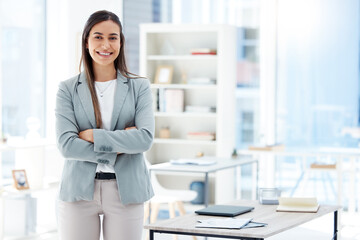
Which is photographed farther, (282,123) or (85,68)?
(282,123)

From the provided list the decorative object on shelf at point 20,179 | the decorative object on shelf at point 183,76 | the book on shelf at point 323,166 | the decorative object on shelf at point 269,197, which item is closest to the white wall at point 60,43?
the decorative object on shelf at point 183,76

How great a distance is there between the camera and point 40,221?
19.9 ft

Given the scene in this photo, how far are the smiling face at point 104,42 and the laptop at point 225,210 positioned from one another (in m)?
0.93

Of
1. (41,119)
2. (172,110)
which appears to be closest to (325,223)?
(172,110)

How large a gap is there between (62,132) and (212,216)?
865 millimetres

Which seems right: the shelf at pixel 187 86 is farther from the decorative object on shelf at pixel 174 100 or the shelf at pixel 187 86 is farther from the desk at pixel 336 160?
the desk at pixel 336 160

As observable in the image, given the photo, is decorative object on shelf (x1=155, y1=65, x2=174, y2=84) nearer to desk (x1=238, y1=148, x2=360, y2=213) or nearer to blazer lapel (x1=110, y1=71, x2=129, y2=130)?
desk (x1=238, y1=148, x2=360, y2=213)

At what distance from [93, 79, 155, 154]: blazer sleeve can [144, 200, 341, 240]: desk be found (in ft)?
1.34

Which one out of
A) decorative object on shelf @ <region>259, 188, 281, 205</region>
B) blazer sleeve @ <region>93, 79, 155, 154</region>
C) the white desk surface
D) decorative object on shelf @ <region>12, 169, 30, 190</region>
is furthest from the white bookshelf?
blazer sleeve @ <region>93, 79, 155, 154</region>

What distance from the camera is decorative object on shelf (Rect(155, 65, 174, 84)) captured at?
6.99 meters

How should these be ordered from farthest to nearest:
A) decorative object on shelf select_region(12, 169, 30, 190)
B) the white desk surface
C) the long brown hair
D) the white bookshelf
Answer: the white bookshelf → decorative object on shelf select_region(12, 169, 30, 190) → the white desk surface → the long brown hair

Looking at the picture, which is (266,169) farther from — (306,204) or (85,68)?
(85,68)

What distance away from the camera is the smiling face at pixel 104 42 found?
2557 mm

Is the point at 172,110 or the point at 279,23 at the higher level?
the point at 279,23
